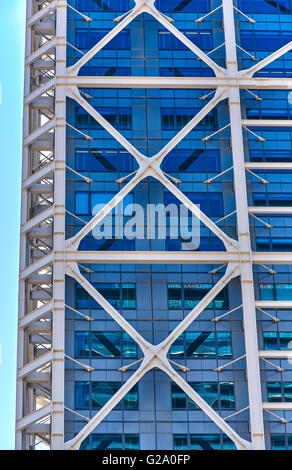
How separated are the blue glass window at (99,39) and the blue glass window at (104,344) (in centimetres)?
2095

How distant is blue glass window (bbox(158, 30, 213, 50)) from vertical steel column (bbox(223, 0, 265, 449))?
1.46 meters

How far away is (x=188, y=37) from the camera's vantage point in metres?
84.8

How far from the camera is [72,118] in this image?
3236 inches

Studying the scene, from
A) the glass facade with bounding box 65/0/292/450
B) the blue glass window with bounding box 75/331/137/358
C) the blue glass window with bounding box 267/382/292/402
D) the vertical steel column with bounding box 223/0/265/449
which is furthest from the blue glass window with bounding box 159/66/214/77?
the blue glass window with bounding box 267/382/292/402

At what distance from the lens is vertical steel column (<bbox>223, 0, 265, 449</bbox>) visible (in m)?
74.2

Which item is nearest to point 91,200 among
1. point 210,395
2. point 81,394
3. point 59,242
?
point 59,242

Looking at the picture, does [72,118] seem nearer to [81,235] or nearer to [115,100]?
[115,100]

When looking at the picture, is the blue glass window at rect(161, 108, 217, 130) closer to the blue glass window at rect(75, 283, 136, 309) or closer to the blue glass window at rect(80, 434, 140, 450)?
the blue glass window at rect(75, 283, 136, 309)

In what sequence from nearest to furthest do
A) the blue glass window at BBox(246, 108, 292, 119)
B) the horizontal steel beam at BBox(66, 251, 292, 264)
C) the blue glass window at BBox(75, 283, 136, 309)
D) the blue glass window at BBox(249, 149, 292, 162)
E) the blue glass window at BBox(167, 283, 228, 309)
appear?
the blue glass window at BBox(75, 283, 136, 309) < the blue glass window at BBox(167, 283, 228, 309) < the horizontal steel beam at BBox(66, 251, 292, 264) < the blue glass window at BBox(249, 149, 292, 162) < the blue glass window at BBox(246, 108, 292, 119)

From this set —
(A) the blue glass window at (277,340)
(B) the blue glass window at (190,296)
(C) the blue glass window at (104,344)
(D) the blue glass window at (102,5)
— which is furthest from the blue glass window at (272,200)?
(D) the blue glass window at (102,5)

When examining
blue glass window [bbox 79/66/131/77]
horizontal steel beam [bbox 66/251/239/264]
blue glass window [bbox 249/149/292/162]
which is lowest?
horizontal steel beam [bbox 66/251/239/264]

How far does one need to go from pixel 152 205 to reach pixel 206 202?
365 centimetres

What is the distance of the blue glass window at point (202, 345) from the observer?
75.8m

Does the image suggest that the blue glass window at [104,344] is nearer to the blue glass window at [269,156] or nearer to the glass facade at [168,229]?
the glass facade at [168,229]
